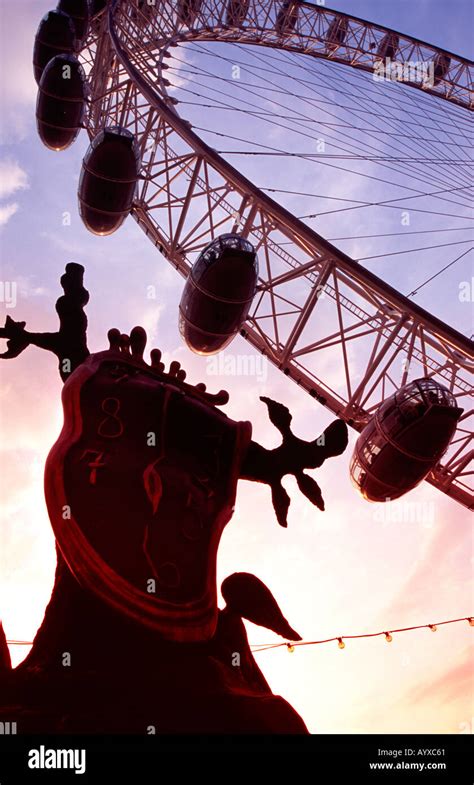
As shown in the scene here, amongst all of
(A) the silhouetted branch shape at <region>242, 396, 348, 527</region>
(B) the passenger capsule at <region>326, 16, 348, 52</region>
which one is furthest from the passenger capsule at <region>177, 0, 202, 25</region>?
(A) the silhouetted branch shape at <region>242, 396, 348, 527</region>

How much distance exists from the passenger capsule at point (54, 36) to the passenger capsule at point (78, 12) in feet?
2.79

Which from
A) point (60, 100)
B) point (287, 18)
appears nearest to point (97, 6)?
point (60, 100)

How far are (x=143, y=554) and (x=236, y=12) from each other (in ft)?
53.9

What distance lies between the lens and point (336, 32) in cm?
2038

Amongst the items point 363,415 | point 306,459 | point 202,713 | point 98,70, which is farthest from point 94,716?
point 98,70

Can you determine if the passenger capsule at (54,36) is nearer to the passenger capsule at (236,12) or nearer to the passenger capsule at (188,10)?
the passenger capsule at (188,10)

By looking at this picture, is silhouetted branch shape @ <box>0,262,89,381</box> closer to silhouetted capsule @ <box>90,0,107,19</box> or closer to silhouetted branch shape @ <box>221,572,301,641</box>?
silhouetted branch shape @ <box>221,572,301,641</box>

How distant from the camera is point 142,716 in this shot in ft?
12.7

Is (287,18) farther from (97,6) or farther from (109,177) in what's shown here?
(109,177)

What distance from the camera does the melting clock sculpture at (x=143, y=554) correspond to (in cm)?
396

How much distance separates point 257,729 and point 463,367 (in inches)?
283

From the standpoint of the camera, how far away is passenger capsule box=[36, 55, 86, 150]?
11.2m

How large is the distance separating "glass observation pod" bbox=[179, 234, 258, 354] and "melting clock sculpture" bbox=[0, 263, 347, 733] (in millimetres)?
3874

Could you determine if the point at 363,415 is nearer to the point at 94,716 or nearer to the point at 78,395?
the point at 78,395
